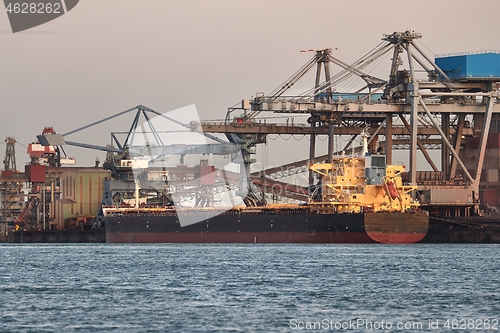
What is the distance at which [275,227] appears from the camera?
74062mm

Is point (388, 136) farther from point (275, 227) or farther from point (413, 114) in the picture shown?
point (275, 227)

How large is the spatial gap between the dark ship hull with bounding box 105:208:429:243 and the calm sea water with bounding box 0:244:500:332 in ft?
43.4

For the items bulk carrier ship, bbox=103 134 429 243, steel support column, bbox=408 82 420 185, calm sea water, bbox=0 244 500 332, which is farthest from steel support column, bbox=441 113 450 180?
calm sea water, bbox=0 244 500 332

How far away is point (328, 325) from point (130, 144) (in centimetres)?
6510

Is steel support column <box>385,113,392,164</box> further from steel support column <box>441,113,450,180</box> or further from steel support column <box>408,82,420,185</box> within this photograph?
steel support column <box>441,113,450,180</box>

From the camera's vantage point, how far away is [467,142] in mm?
91188

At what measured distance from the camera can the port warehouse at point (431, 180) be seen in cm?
7912

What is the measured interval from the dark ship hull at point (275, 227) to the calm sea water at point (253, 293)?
43.4 ft

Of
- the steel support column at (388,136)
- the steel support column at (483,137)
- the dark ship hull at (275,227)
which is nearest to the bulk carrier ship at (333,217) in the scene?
the dark ship hull at (275,227)

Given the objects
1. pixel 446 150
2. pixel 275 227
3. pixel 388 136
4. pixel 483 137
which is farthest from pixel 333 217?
pixel 446 150

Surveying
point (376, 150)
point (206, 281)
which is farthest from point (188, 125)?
point (206, 281)

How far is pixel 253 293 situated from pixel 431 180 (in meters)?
49.6

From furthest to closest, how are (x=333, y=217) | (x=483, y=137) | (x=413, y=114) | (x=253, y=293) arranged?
(x=483, y=137) → (x=413, y=114) → (x=333, y=217) → (x=253, y=293)

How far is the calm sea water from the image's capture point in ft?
98.8
